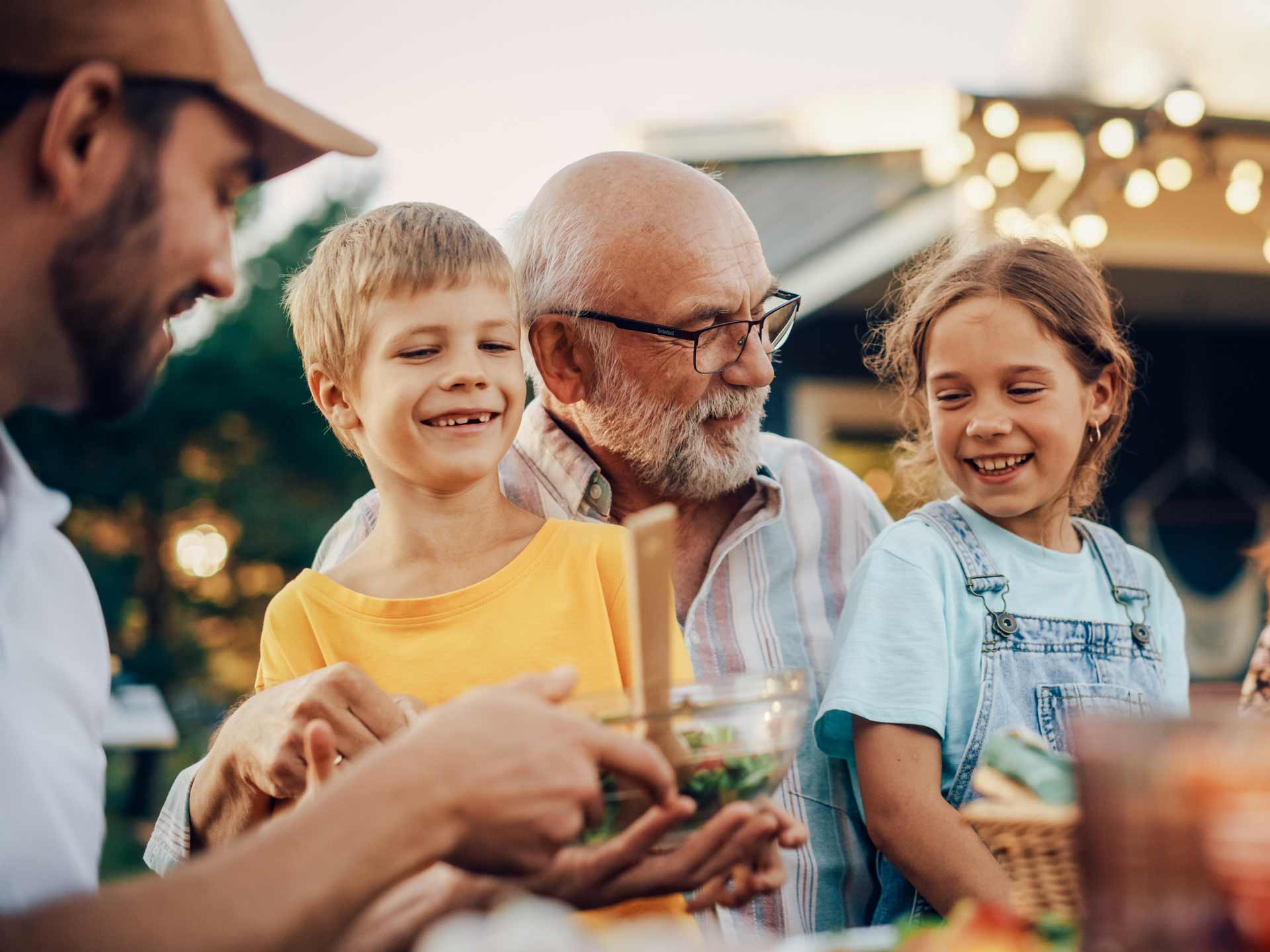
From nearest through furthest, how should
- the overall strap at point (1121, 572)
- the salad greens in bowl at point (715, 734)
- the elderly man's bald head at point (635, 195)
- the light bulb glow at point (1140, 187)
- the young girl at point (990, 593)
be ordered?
the salad greens in bowl at point (715, 734) → the young girl at point (990, 593) → the overall strap at point (1121, 572) → the elderly man's bald head at point (635, 195) → the light bulb glow at point (1140, 187)

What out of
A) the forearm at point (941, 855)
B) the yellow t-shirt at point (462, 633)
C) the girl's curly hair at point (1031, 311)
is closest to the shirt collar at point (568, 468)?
the yellow t-shirt at point (462, 633)

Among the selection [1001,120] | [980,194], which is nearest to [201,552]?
[980,194]

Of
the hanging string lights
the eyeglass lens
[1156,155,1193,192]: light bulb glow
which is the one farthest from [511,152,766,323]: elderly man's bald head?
[1156,155,1193,192]: light bulb glow

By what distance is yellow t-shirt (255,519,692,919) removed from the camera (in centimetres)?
180

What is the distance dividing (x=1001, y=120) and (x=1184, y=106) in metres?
0.82

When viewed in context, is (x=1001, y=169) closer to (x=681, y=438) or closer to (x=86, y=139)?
(x=681, y=438)

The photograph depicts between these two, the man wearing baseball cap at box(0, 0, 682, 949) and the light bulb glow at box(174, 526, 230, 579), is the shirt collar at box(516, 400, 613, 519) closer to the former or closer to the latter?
the man wearing baseball cap at box(0, 0, 682, 949)

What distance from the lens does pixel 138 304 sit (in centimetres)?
122

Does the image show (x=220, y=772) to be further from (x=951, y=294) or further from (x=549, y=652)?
(x=951, y=294)

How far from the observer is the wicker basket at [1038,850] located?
1.09 m

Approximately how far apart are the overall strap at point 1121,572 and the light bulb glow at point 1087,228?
11.3 feet

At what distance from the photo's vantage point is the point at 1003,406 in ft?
7.09

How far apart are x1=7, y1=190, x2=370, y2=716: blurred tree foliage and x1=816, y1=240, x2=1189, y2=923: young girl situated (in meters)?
13.0

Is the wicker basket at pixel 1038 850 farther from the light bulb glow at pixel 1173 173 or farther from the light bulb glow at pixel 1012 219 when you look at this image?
the light bulb glow at pixel 1173 173
